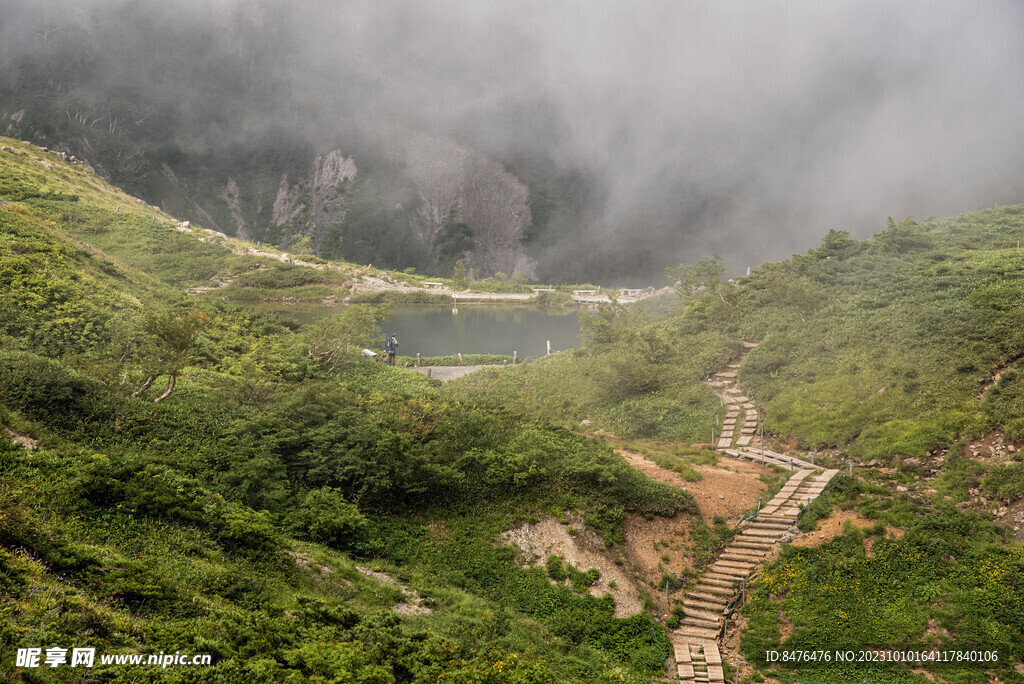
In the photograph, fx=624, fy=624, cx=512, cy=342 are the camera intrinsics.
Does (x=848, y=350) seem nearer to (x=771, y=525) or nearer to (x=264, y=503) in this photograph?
(x=771, y=525)

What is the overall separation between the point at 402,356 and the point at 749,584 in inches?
912

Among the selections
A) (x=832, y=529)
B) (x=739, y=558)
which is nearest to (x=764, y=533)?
(x=739, y=558)

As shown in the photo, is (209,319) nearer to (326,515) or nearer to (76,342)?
(76,342)

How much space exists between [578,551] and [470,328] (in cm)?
2806

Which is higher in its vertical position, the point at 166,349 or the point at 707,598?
the point at 166,349

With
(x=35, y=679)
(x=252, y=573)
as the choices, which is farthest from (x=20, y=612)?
(x=252, y=573)

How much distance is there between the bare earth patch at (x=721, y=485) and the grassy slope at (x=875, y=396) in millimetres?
2039

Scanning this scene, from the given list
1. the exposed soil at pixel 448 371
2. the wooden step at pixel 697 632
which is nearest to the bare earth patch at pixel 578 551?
the wooden step at pixel 697 632

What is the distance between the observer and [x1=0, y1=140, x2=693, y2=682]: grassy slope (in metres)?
7.17

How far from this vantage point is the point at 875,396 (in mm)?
19172

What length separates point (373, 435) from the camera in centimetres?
1527

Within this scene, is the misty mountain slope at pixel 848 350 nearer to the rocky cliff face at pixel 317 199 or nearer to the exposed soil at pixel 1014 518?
the exposed soil at pixel 1014 518

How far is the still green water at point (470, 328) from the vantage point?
36.3 meters

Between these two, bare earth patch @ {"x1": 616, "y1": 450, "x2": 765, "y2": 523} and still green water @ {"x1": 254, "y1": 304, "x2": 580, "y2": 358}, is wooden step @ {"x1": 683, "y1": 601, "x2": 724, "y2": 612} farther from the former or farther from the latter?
still green water @ {"x1": 254, "y1": 304, "x2": 580, "y2": 358}
